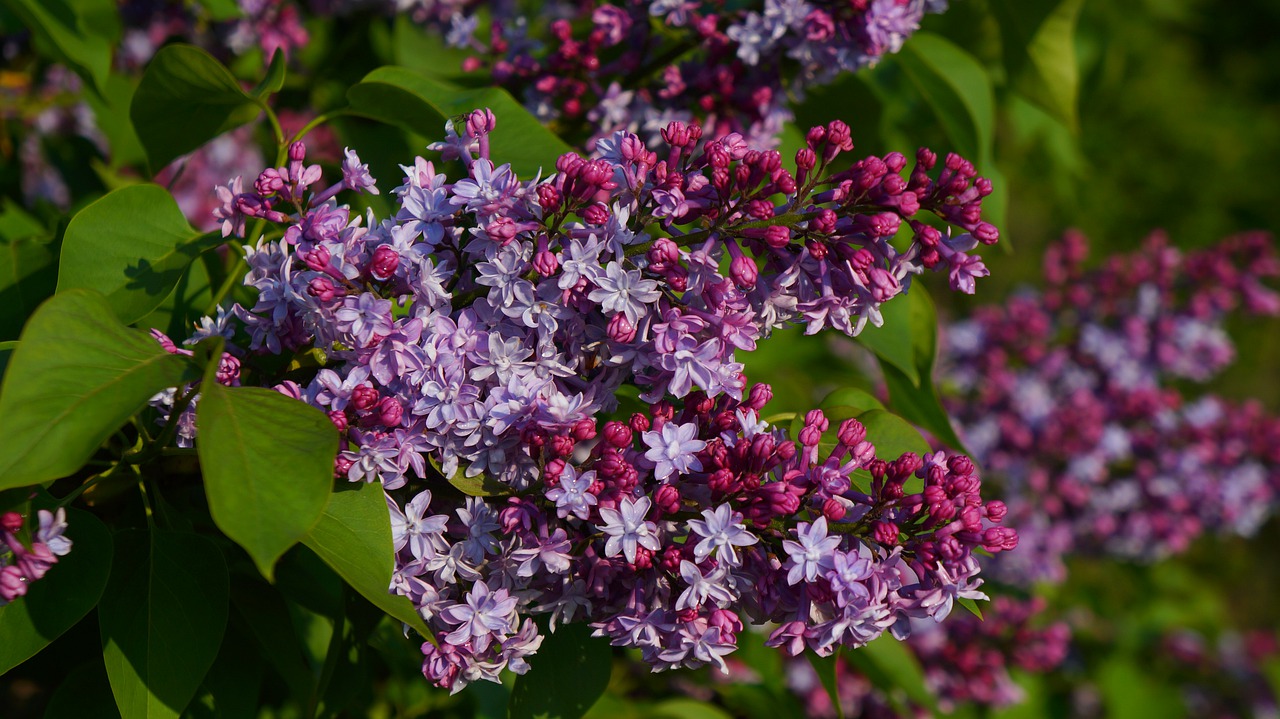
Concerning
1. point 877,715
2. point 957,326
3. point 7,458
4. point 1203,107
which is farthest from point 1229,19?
point 7,458

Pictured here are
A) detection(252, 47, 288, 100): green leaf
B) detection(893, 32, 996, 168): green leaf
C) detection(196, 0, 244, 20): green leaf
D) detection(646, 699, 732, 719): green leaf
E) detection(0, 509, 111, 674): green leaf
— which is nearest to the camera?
detection(0, 509, 111, 674): green leaf

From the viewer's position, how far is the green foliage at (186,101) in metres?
1.40

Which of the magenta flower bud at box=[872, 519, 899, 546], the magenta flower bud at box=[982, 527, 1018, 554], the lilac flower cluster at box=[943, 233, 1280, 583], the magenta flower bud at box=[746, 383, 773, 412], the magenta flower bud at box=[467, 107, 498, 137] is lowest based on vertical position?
the lilac flower cluster at box=[943, 233, 1280, 583]

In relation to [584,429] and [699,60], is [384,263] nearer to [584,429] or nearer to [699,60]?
[584,429]

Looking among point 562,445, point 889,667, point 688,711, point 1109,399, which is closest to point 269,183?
point 562,445

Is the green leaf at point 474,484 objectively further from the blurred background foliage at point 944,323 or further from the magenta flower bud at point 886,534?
the magenta flower bud at point 886,534

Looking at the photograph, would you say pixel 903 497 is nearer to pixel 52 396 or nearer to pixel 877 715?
pixel 52 396

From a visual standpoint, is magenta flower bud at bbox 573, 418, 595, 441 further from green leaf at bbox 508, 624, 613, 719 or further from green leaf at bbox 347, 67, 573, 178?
green leaf at bbox 347, 67, 573, 178

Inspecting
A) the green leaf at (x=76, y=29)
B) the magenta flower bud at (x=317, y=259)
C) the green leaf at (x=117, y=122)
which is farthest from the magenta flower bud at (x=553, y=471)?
the green leaf at (x=117, y=122)

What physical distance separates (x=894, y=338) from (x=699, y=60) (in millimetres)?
642

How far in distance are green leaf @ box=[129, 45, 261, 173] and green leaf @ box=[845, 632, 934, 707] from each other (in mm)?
1565

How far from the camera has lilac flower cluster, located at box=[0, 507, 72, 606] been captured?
1023 mm

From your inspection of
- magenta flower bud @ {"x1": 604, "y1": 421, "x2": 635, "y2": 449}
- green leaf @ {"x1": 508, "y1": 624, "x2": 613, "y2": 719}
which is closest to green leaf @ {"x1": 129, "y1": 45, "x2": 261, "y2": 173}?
magenta flower bud @ {"x1": 604, "y1": 421, "x2": 635, "y2": 449}

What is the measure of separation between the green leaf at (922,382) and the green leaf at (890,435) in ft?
0.86
